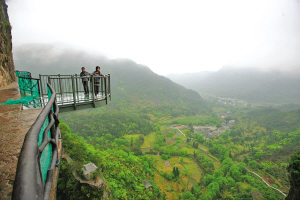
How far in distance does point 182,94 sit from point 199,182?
13243 cm

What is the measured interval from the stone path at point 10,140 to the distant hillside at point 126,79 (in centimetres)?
12052

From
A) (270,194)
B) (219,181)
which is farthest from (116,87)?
(270,194)

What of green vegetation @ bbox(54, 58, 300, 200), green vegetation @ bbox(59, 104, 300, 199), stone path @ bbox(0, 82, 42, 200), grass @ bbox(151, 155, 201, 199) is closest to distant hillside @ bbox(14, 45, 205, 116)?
green vegetation @ bbox(54, 58, 300, 200)

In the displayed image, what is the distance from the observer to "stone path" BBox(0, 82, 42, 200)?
1.28 meters

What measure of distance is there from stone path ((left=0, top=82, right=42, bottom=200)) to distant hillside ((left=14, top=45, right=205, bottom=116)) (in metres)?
121

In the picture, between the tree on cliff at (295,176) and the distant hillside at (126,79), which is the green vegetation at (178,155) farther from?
the distant hillside at (126,79)

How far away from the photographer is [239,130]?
309 ft

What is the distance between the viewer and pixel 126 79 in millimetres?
167375

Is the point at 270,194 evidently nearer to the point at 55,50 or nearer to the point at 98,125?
the point at 98,125

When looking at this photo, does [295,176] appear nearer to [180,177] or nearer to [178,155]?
[180,177]

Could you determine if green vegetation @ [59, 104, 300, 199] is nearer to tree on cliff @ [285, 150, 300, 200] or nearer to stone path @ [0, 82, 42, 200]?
tree on cliff @ [285, 150, 300, 200]

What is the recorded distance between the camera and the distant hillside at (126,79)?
131 meters

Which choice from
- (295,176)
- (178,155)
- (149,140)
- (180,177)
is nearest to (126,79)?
Answer: (149,140)

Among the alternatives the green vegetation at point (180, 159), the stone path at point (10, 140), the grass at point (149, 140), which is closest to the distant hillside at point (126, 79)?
the green vegetation at point (180, 159)
